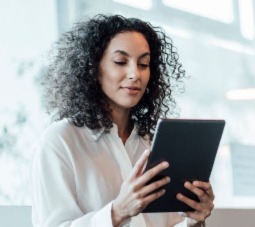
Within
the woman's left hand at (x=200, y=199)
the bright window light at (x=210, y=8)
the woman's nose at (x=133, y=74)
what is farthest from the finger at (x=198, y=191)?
the bright window light at (x=210, y=8)

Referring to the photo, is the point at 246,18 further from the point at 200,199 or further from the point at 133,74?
the point at 200,199

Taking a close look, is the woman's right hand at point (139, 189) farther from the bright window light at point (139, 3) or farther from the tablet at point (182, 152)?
the bright window light at point (139, 3)

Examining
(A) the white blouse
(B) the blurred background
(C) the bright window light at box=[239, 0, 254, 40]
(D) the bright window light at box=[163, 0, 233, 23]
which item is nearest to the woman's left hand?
(A) the white blouse

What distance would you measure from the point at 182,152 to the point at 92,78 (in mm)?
410

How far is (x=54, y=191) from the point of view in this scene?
1450mm

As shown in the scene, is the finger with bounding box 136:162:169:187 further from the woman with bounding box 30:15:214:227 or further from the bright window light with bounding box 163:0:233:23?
the bright window light with bounding box 163:0:233:23

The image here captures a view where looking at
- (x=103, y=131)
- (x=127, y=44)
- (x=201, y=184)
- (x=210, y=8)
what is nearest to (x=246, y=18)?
(x=210, y=8)

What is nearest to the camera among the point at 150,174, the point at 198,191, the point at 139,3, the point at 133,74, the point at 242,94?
the point at 150,174

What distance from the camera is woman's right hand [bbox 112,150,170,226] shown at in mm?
1295

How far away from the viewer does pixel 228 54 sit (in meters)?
2.35

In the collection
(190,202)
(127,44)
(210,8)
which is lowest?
(190,202)

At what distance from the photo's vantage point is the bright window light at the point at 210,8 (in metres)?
2.30

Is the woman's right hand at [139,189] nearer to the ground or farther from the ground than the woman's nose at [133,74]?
nearer to the ground

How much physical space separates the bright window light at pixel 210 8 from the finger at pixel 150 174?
1.13 metres
